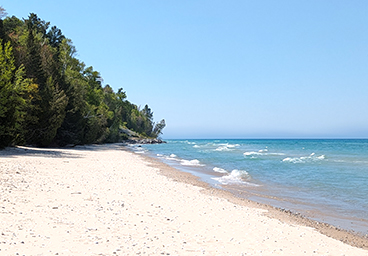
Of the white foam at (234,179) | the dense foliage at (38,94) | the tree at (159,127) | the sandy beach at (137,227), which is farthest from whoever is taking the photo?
the tree at (159,127)

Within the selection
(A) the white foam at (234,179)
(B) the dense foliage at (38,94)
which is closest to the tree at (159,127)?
(B) the dense foliage at (38,94)

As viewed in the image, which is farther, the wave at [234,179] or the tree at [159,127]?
the tree at [159,127]

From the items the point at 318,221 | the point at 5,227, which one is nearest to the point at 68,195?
the point at 5,227

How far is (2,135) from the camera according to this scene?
71.4 feet

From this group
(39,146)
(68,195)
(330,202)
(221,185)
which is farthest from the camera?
(39,146)

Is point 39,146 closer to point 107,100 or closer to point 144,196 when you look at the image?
point 144,196

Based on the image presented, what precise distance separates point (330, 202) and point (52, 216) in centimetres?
1241

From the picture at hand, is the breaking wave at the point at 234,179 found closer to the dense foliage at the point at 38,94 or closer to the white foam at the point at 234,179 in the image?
the white foam at the point at 234,179

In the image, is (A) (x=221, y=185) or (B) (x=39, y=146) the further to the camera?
(B) (x=39, y=146)

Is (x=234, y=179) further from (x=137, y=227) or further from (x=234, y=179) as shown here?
(x=137, y=227)

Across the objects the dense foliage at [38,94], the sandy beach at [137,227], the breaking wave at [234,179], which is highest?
the dense foliage at [38,94]

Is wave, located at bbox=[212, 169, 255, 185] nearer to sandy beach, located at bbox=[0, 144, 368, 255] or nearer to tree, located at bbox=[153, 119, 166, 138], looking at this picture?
sandy beach, located at bbox=[0, 144, 368, 255]

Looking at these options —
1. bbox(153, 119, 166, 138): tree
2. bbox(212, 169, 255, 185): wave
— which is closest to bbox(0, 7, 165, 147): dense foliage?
bbox(212, 169, 255, 185): wave

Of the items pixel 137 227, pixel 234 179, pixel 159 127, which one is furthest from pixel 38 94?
pixel 159 127
